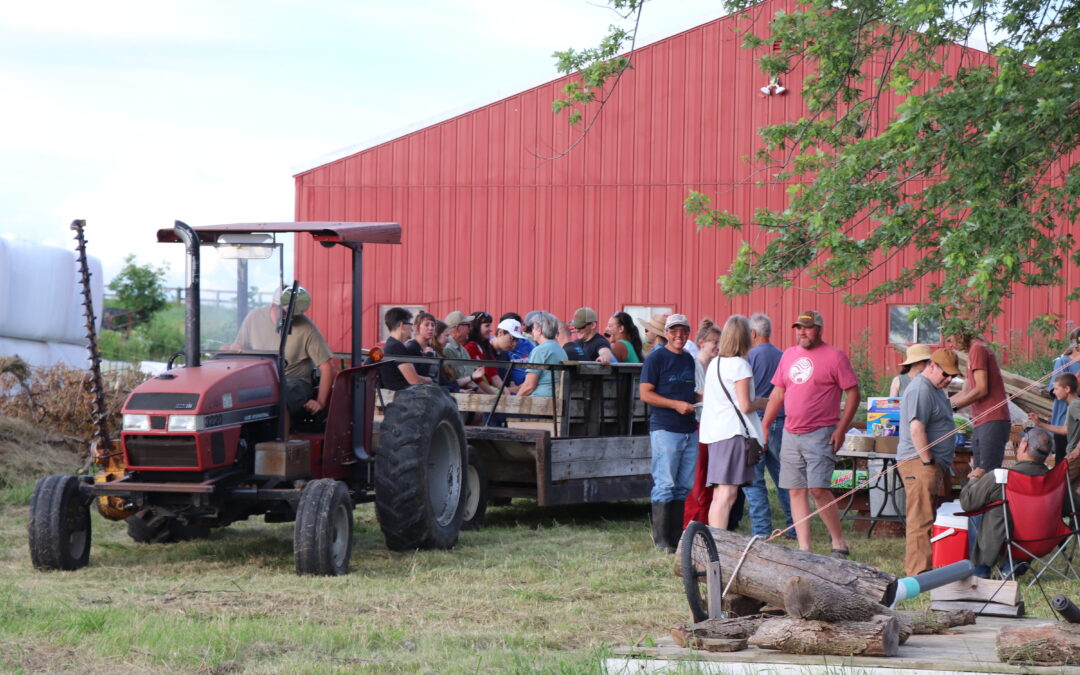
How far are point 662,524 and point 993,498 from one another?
235cm

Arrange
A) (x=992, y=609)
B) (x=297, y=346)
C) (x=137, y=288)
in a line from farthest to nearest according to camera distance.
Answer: (x=137, y=288) → (x=297, y=346) → (x=992, y=609)

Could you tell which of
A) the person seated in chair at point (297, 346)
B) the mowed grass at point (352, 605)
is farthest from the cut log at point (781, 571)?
the person seated in chair at point (297, 346)

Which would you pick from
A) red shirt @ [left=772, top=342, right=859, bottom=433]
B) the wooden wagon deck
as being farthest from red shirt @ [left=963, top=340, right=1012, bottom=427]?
the wooden wagon deck

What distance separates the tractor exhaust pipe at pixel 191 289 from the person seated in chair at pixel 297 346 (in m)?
0.35

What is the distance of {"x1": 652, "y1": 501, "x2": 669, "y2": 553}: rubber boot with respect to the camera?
915cm

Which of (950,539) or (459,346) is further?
(459,346)

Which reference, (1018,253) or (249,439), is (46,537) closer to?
(249,439)

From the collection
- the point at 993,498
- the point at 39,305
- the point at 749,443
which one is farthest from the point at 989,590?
the point at 39,305

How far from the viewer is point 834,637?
5.38 metres

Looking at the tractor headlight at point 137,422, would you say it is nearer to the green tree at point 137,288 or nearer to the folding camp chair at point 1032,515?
the folding camp chair at point 1032,515

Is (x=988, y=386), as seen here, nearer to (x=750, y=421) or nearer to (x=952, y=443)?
(x=952, y=443)

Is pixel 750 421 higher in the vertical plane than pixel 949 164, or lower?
lower

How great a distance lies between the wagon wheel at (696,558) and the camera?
5629 mm

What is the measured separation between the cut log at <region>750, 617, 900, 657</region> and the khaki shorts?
10.0 ft
